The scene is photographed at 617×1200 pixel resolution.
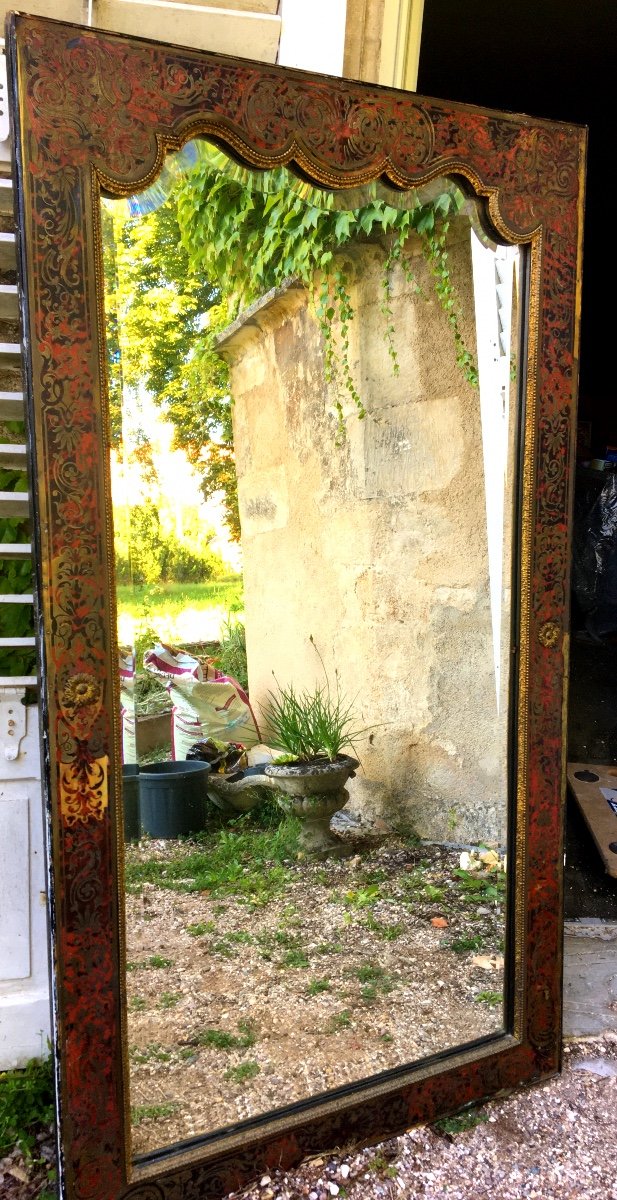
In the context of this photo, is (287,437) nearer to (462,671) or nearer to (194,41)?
(462,671)

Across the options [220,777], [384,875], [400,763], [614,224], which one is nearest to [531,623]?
[400,763]

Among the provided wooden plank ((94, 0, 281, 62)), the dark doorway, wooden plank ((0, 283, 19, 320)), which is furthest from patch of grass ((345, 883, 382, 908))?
wooden plank ((94, 0, 281, 62))

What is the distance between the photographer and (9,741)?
206 cm

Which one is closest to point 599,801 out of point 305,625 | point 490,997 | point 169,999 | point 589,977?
point 589,977

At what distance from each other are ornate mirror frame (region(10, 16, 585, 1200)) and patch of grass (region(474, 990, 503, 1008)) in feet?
0.68

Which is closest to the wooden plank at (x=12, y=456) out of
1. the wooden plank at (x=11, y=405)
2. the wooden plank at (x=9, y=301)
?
the wooden plank at (x=11, y=405)

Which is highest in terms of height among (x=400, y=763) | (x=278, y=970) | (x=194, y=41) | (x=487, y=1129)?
(x=194, y=41)

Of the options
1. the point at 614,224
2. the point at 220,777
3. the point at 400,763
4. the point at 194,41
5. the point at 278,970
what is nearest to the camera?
the point at 220,777

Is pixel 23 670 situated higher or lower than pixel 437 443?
lower

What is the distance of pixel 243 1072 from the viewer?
178cm

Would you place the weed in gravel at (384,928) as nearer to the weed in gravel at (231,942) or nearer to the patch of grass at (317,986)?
the patch of grass at (317,986)

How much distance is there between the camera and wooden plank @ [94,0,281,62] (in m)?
2.19

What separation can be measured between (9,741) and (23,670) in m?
0.17

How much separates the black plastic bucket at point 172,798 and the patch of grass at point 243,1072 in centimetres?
51
